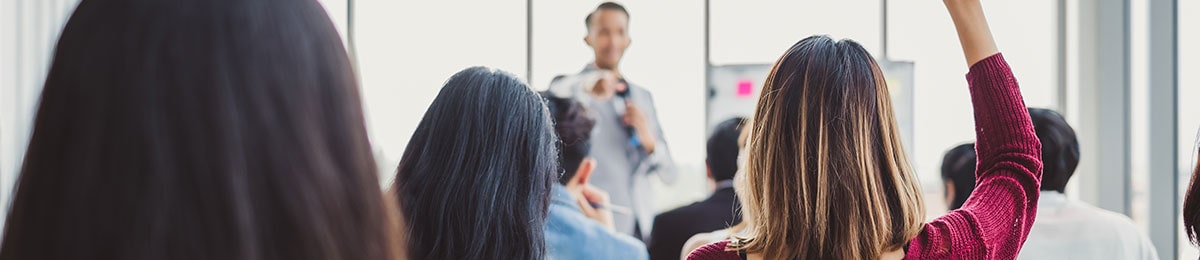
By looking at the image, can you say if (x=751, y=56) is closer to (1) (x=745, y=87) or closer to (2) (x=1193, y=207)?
(1) (x=745, y=87)

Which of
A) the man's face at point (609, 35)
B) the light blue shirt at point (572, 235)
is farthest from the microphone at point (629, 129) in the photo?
the light blue shirt at point (572, 235)

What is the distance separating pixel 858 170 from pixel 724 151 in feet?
6.08

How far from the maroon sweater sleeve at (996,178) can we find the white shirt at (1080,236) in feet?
4.41

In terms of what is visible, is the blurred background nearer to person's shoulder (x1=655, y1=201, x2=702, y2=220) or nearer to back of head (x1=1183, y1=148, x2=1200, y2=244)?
person's shoulder (x1=655, y1=201, x2=702, y2=220)

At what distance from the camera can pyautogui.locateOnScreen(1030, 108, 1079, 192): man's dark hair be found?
268 cm

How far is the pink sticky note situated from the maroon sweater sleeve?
5.19 m

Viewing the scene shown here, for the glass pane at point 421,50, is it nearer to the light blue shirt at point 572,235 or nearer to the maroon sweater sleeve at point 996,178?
the light blue shirt at point 572,235

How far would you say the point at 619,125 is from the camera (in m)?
6.21

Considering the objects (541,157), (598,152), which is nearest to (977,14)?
(541,157)

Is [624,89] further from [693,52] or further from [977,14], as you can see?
[977,14]

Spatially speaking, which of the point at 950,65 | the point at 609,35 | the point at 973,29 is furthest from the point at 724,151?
the point at 950,65

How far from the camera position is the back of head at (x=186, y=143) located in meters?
0.57

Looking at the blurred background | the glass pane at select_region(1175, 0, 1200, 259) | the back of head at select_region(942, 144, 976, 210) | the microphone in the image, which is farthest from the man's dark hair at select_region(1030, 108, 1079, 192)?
the microphone

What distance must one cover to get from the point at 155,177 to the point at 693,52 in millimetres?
6177
